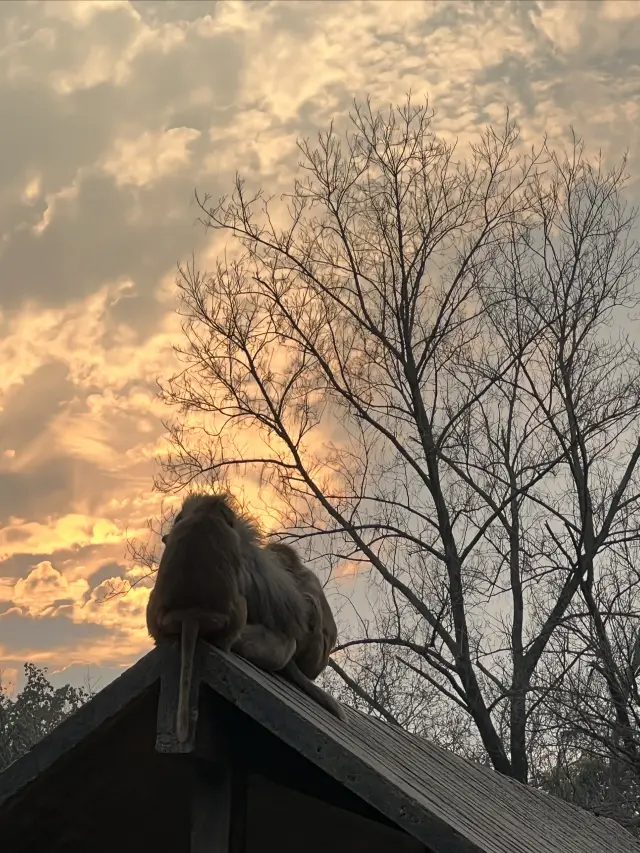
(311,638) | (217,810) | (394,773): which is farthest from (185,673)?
(311,638)

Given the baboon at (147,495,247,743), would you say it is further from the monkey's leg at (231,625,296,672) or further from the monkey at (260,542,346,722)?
the monkey at (260,542,346,722)

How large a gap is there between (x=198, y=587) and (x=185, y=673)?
0.42 meters

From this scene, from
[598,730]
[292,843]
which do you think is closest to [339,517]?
[598,730]

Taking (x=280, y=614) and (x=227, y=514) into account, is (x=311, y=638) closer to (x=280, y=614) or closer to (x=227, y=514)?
(x=280, y=614)

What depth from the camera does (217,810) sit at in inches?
178

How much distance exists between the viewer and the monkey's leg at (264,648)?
16.1ft

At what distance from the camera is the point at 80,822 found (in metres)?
5.41

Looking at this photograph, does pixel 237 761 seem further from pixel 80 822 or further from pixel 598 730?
pixel 598 730

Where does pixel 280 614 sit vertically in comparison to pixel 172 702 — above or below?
above

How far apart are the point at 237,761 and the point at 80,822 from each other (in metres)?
1.17

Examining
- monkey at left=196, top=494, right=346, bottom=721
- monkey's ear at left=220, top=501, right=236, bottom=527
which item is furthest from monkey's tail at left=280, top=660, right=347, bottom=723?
monkey's ear at left=220, top=501, right=236, bottom=527

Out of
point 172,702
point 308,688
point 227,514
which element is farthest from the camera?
point 308,688

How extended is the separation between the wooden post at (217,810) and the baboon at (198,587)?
54 centimetres

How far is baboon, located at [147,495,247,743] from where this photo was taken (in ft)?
14.2
